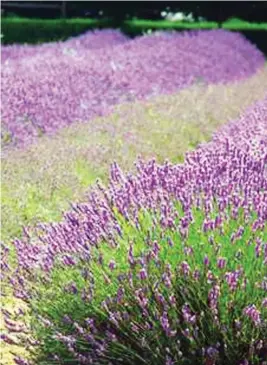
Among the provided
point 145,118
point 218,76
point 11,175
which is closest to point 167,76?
point 218,76

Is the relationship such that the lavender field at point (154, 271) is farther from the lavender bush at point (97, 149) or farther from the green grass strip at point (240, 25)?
the green grass strip at point (240, 25)

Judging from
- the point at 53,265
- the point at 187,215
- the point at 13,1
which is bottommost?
the point at 13,1

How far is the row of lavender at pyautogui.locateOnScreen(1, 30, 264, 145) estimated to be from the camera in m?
7.61

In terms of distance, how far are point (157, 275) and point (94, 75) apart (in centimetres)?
691

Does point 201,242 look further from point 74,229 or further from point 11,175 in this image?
point 11,175

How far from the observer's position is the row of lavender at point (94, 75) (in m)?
7.61

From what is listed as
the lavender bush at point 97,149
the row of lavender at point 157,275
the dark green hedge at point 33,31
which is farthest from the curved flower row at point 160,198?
the dark green hedge at point 33,31

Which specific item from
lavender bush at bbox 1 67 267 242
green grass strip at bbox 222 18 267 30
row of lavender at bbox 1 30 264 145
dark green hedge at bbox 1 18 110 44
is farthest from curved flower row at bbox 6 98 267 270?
green grass strip at bbox 222 18 267 30

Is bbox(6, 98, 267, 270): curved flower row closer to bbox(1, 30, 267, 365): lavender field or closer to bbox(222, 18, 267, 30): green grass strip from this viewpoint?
bbox(1, 30, 267, 365): lavender field

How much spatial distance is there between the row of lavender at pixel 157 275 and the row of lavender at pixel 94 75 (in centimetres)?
386

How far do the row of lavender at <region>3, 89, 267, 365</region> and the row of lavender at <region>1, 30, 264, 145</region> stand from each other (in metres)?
3.86

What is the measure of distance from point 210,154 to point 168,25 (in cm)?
2030

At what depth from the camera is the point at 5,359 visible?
342cm

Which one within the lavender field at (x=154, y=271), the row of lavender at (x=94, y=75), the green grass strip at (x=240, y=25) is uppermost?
the lavender field at (x=154, y=271)
